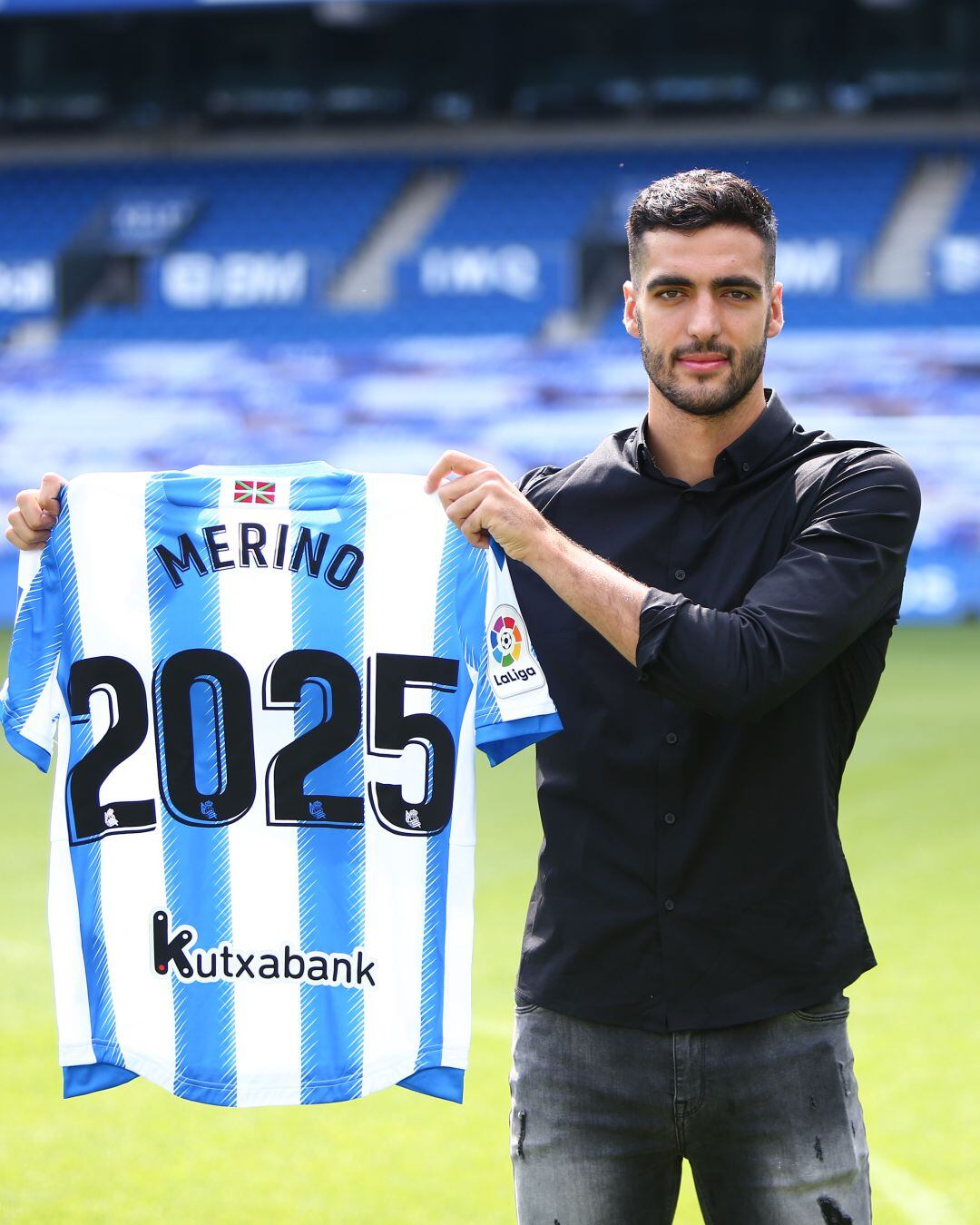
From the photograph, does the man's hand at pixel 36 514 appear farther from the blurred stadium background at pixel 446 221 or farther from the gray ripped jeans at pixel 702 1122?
the blurred stadium background at pixel 446 221

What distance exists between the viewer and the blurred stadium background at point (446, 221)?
17.2m

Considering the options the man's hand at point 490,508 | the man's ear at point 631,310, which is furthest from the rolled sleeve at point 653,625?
the man's ear at point 631,310

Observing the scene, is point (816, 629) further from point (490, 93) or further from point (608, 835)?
point (490, 93)

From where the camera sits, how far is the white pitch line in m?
3.61

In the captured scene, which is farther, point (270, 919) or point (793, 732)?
point (270, 919)

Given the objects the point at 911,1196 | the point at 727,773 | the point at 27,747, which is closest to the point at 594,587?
the point at 727,773

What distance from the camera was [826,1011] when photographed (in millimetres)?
2246

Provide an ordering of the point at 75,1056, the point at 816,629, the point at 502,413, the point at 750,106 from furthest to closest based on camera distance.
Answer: the point at 750,106, the point at 502,413, the point at 75,1056, the point at 816,629

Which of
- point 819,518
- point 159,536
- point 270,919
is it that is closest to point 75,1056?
point 270,919

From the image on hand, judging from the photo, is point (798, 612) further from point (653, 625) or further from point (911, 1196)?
point (911, 1196)

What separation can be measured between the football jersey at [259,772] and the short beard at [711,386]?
1.48 ft

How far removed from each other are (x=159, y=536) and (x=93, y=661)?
0.23 m

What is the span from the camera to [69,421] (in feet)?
58.5

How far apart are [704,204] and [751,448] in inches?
13.3
